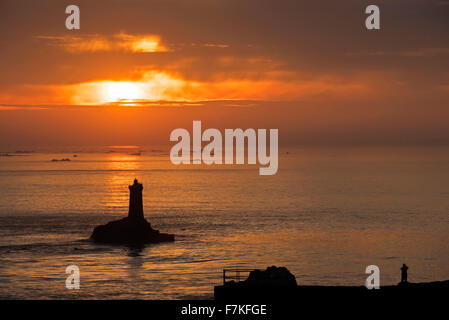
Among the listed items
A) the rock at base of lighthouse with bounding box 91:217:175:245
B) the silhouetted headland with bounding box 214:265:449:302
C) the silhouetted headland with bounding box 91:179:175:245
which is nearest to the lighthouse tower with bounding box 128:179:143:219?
the silhouetted headland with bounding box 91:179:175:245

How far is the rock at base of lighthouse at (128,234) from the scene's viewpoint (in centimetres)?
8612

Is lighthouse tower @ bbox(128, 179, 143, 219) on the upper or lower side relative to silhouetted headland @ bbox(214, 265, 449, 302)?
upper

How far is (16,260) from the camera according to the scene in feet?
253

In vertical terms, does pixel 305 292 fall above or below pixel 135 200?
below

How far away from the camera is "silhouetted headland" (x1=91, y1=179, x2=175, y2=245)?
83.5 m

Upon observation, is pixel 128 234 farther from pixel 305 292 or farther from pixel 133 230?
pixel 305 292

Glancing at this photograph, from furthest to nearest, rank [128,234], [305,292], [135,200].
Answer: [128,234] → [135,200] → [305,292]

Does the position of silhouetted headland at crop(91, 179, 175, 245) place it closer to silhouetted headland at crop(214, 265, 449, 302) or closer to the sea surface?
the sea surface

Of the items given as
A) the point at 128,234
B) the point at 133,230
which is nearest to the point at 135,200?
the point at 133,230

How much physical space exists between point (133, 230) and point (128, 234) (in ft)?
2.85

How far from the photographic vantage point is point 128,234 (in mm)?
86062
